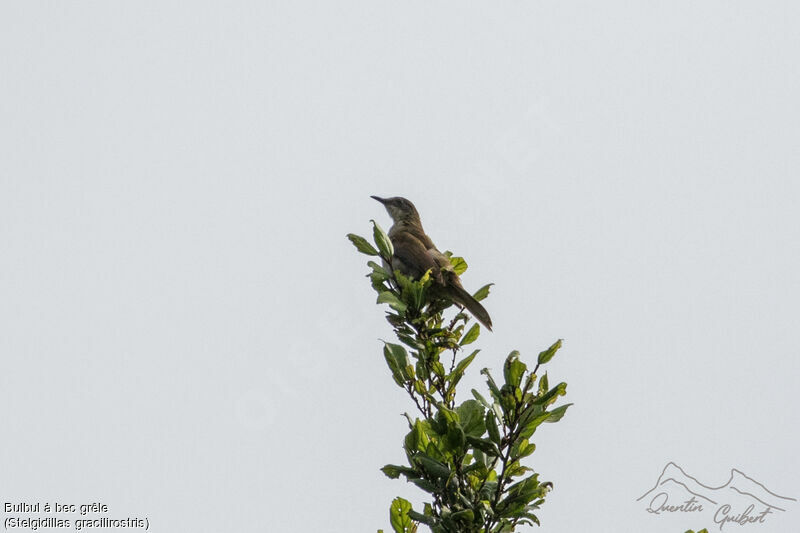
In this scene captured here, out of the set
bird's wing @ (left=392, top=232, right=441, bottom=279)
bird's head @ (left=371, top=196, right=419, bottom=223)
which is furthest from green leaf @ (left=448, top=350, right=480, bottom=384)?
bird's head @ (left=371, top=196, right=419, bottom=223)

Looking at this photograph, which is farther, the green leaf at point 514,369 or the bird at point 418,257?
the bird at point 418,257

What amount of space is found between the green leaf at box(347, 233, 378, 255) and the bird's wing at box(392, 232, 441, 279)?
134 centimetres

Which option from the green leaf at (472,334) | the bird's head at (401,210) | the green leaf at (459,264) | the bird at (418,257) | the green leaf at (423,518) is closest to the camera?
Answer: the green leaf at (423,518)

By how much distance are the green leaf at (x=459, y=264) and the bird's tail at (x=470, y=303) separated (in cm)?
15

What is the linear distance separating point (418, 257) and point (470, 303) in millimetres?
1269

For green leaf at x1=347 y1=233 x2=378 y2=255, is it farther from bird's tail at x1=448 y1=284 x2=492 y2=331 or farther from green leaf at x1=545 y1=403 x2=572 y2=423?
green leaf at x1=545 y1=403 x2=572 y2=423

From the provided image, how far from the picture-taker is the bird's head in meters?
8.43

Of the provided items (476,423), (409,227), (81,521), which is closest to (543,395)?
(476,423)

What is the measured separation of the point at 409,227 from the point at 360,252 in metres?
3.55

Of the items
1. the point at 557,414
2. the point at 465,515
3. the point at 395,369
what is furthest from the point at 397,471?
the point at 557,414

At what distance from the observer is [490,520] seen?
3.54 m

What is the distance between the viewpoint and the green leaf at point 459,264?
4.78 m

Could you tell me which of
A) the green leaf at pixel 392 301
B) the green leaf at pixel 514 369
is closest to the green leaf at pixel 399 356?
the green leaf at pixel 392 301

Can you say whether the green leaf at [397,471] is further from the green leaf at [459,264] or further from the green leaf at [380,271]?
the green leaf at [459,264]
